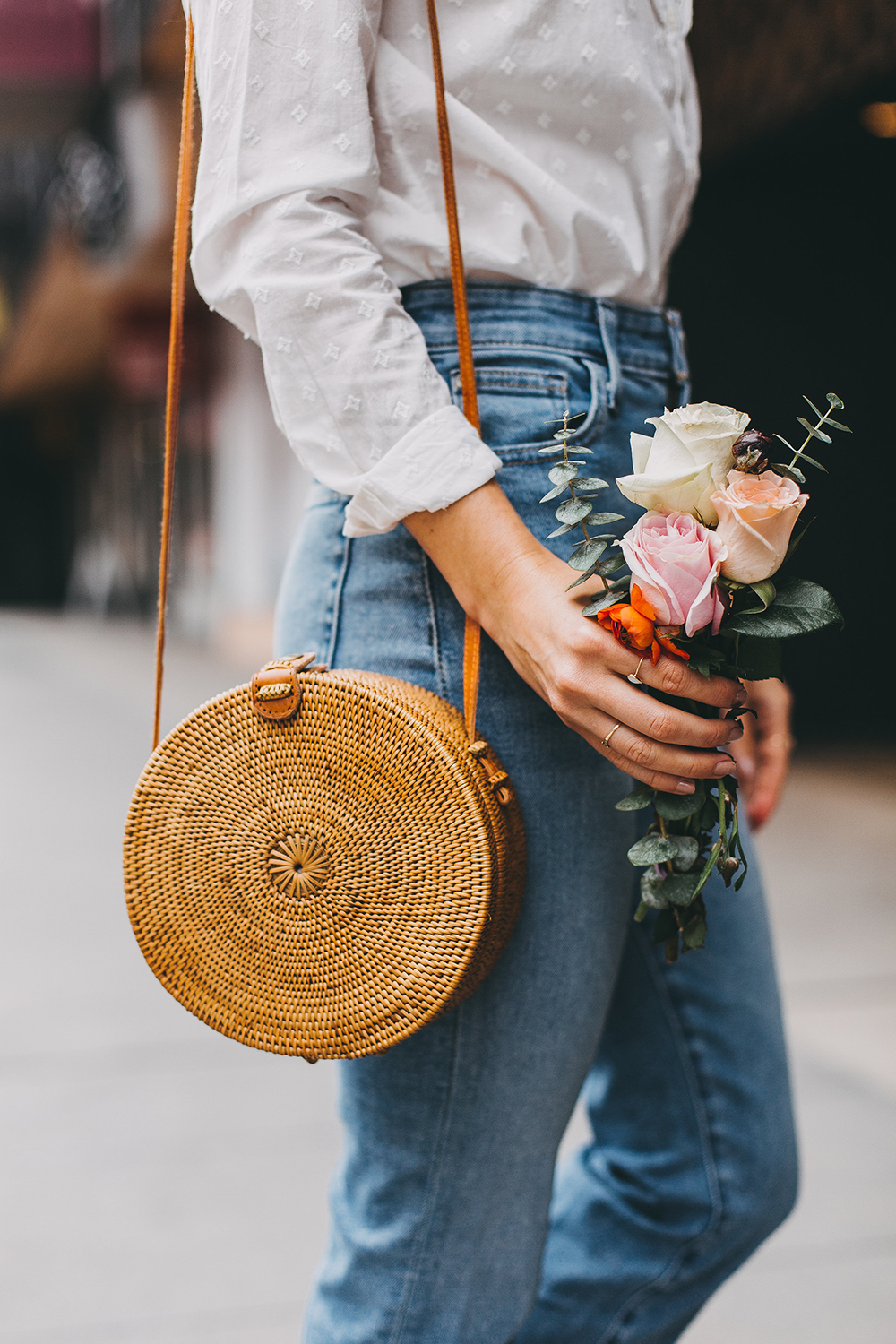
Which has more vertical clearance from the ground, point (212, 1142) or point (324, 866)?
point (324, 866)

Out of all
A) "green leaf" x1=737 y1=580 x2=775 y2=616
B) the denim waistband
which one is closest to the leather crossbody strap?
the denim waistband

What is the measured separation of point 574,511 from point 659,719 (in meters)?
0.15

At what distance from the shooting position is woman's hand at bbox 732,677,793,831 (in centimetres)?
130

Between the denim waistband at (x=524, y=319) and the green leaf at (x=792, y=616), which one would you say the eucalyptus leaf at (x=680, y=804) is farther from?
the denim waistband at (x=524, y=319)

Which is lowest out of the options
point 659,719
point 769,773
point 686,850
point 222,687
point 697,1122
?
point 222,687

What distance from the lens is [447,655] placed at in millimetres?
922

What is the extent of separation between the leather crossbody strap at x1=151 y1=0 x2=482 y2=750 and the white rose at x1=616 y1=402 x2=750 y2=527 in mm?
185

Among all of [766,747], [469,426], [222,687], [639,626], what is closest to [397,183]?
[469,426]

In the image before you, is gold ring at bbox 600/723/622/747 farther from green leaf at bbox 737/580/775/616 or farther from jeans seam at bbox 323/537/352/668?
jeans seam at bbox 323/537/352/668

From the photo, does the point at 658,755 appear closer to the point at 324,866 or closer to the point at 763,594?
the point at 763,594

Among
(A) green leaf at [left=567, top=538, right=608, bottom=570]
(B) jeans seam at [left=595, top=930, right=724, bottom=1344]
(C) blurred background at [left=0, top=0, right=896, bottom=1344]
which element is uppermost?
(A) green leaf at [left=567, top=538, right=608, bottom=570]

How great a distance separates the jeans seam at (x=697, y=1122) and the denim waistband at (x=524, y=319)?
1.77 feet

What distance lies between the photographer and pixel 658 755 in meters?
0.77

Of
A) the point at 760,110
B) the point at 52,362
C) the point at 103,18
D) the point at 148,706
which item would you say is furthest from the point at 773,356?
the point at 52,362
